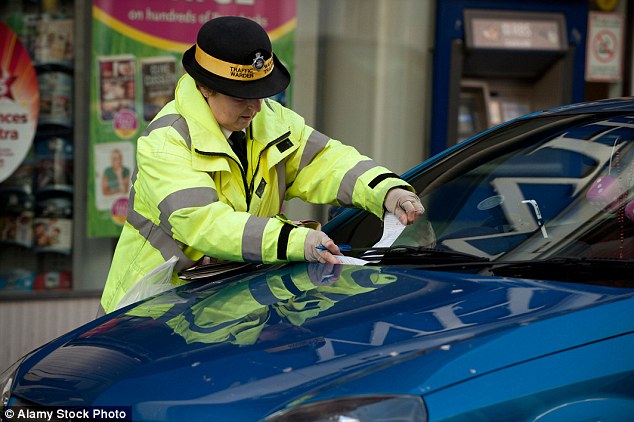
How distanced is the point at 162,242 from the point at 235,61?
637 mm

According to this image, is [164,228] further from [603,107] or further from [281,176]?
[603,107]

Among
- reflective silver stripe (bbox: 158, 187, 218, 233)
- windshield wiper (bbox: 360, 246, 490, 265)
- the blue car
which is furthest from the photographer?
reflective silver stripe (bbox: 158, 187, 218, 233)

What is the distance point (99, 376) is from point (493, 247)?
48.3 inches

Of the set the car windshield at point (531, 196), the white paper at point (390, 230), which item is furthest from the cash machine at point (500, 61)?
the white paper at point (390, 230)

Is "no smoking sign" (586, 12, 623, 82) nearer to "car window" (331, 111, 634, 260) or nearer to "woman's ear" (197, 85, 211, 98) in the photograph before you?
"car window" (331, 111, 634, 260)

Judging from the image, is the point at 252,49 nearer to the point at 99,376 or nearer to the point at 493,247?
the point at 493,247

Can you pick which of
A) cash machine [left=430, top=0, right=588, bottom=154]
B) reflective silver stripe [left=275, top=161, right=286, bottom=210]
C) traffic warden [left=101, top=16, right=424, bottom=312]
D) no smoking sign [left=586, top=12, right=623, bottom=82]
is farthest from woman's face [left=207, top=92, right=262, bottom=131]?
no smoking sign [left=586, top=12, right=623, bottom=82]

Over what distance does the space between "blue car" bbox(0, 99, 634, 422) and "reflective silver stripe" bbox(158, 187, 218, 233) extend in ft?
0.78

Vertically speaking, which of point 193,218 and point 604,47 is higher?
point 604,47

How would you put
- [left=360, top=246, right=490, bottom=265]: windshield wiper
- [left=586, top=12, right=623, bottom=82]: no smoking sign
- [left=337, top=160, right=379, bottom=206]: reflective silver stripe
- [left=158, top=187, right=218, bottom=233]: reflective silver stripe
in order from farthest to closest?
[left=586, top=12, right=623, bottom=82]: no smoking sign → [left=337, top=160, right=379, bottom=206]: reflective silver stripe → [left=158, top=187, right=218, bottom=233]: reflective silver stripe → [left=360, top=246, right=490, bottom=265]: windshield wiper

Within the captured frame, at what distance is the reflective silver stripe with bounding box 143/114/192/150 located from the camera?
133 inches

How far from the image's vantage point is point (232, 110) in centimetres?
342

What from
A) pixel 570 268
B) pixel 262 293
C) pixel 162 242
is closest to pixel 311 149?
pixel 162 242

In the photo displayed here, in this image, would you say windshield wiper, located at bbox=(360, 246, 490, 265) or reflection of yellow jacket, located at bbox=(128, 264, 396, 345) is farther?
windshield wiper, located at bbox=(360, 246, 490, 265)
